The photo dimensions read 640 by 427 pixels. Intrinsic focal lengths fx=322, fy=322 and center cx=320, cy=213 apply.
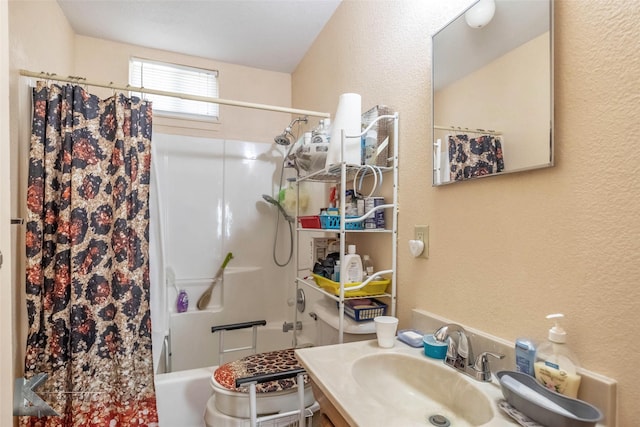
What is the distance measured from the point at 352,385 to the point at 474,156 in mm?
748

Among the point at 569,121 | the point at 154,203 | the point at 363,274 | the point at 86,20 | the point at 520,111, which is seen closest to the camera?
the point at 569,121

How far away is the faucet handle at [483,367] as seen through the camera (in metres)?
0.83

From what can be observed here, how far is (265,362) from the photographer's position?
1429 mm

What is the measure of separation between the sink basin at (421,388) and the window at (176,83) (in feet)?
7.54

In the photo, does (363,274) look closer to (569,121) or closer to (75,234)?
(569,121)

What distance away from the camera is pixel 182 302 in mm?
2432

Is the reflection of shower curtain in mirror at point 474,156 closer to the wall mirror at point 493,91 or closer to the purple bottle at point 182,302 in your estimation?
the wall mirror at point 493,91

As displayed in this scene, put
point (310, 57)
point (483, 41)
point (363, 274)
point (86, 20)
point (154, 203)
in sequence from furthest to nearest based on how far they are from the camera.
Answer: point (310, 57) → point (86, 20) → point (154, 203) → point (363, 274) → point (483, 41)

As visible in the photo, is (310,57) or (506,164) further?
(310,57)

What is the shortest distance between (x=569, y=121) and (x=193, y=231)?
243 cm

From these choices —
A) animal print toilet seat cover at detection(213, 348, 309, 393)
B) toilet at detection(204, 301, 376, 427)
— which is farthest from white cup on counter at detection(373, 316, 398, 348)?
animal print toilet seat cover at detection(213, 348, 309, 393)

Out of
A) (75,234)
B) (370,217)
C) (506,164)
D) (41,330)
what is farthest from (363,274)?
(41,330)

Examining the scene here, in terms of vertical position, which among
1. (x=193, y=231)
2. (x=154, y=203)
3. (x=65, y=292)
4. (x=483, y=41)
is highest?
(x=483, y=41)

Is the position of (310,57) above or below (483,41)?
above
